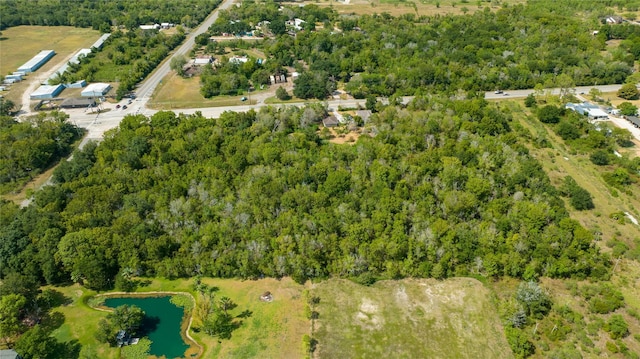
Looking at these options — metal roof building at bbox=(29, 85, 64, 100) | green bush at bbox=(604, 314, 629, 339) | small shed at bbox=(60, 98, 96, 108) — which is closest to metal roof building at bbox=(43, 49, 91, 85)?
metal roof building at bbox=(29, 85, 64, 100)

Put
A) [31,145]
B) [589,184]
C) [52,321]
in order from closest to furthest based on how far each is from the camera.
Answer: [52,321] → [589,184] → [31,145]

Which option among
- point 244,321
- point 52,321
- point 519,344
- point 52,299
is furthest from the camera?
point 52,299

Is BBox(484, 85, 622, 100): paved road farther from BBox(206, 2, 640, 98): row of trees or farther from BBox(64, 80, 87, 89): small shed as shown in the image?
BBox(64, 80, 87, 89): small shed

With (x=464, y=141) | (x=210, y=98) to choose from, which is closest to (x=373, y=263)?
(x=464, y=141)

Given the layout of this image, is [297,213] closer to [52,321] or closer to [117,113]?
[52,321]

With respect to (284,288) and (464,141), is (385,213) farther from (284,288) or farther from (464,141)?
(464,141)

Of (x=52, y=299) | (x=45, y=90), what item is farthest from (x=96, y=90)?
(x=52, y=299)
